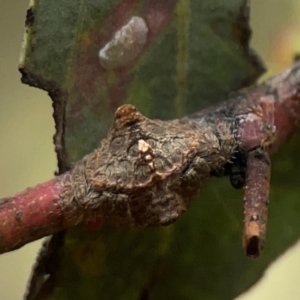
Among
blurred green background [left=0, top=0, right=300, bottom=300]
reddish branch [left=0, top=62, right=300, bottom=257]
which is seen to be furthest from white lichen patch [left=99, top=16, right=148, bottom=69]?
blurred green background [left=0, top=0, right=300, bottom=300]

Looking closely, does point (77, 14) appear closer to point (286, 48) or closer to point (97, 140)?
point (97, 140)

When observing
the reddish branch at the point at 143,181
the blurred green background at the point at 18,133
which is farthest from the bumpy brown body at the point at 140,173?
the blurred green background at the point at 18,133

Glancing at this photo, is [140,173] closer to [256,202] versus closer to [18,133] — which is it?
[256,202]

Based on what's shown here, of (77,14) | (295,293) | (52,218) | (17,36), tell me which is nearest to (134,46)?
(77,14)

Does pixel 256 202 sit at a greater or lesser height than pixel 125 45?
lesser

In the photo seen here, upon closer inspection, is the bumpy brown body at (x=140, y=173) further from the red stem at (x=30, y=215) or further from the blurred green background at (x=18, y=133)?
the blurred green background at (x=18, y=133)

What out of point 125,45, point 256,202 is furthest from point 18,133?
point 256,202
